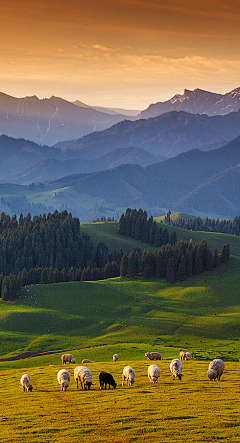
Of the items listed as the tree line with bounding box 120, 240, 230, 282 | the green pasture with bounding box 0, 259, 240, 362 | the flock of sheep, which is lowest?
the green pasture with bounding box 0, 259, 240, 362

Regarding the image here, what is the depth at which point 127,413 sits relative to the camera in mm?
37688

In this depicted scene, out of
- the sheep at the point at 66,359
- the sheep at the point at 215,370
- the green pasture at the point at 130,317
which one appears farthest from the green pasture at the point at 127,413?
the green pasture at the point at 130,317

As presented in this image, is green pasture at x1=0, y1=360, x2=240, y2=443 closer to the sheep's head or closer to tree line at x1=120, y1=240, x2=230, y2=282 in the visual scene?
the sheep's head

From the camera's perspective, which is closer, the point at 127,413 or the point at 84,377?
the point at 127,413

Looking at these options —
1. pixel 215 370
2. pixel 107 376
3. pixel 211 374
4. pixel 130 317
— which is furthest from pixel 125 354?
pixel 107 376

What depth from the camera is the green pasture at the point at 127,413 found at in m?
33.4

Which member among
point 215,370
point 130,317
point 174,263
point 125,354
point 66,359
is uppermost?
point 174,263

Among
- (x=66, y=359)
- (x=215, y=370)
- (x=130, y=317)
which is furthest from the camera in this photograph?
(x=130, y=317)

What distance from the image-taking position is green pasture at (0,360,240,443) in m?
33.4

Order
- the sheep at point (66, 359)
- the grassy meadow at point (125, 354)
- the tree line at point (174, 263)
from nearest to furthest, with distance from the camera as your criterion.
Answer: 1. the grassy meadow at point (125, 354)
2. the sheep at point (66, 359)
3. the tree line at point (174, 263)

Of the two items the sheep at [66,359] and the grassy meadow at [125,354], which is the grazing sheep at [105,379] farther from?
the sheep at [66,359]

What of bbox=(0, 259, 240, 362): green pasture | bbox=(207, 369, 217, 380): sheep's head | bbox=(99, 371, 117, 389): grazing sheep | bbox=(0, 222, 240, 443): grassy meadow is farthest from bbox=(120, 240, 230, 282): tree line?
bbox=(99, 371, 117, 389): grazing sheep

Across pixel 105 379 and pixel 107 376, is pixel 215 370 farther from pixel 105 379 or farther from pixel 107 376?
pixel 105 379

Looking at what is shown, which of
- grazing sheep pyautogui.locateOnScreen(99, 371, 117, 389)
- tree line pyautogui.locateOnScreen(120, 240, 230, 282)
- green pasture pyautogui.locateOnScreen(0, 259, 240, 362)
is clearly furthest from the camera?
tree line pyautogui.locateOnScreen(120, 240, 230, 282)
